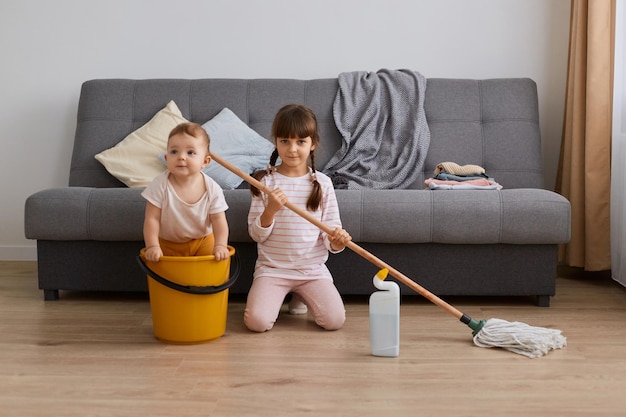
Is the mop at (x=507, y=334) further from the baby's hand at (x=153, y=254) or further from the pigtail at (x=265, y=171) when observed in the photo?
the baby's hand at (x=153, y=254)

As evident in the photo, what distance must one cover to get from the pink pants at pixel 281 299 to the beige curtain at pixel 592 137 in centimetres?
127

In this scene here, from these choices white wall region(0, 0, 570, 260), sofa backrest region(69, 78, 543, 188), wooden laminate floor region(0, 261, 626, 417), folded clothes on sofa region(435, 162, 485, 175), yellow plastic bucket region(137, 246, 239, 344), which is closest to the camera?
wooden laminate floor region(0, 261, 626, 417)

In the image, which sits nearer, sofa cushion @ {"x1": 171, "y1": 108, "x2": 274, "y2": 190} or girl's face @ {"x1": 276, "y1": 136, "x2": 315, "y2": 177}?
girl's face @ {"x1": 276, "y1": 136, "x2": 315, "y2": 177}

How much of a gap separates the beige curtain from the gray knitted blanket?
66cm

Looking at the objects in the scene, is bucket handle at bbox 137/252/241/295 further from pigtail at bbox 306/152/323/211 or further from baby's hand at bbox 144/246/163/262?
pigtail at bbox 306/152/323/211

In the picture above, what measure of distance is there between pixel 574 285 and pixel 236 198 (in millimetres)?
1480

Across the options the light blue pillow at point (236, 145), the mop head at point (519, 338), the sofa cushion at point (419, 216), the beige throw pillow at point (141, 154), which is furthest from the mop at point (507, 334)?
the beige throw pillow at point (141, 154)

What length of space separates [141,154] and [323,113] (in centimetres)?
81

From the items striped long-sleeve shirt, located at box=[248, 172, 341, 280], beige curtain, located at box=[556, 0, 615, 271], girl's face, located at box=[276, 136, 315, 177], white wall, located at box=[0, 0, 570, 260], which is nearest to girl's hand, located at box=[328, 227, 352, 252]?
striped long-sleeve shirt, located at box=[248, 172, 341, 280]

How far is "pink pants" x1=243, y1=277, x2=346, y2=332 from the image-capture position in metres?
2.37

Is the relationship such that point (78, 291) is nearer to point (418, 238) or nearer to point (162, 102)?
point (162, 102)

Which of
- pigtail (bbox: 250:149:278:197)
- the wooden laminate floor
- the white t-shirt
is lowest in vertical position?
the wooden laminate floor

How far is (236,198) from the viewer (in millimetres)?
2680

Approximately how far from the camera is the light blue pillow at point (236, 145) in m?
3.11
